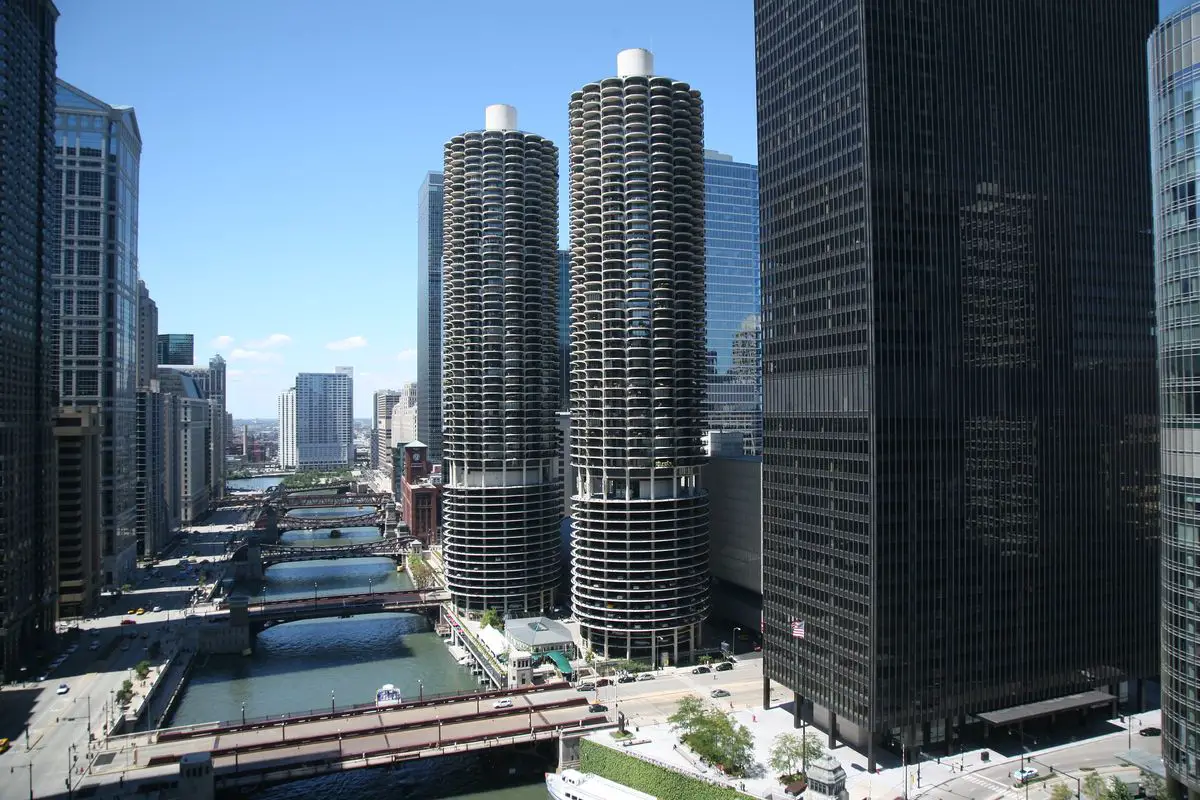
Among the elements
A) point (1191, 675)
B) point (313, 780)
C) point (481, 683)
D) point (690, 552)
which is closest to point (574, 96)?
point (690, 552)

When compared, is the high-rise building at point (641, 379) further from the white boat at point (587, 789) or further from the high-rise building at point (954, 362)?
the white boat at point (587, 789)

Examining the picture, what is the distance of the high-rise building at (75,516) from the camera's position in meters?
160

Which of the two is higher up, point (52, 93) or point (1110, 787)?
point (52, 93)

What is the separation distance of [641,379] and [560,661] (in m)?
41.6

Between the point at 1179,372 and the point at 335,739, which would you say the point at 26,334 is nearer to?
the point at 335,739

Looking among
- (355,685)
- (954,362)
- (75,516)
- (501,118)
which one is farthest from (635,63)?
(75,516)

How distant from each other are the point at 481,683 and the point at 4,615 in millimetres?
66501

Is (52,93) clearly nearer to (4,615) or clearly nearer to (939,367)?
(4,615)

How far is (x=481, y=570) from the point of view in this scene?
150875 mm

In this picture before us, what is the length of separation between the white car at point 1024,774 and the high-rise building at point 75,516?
506ft

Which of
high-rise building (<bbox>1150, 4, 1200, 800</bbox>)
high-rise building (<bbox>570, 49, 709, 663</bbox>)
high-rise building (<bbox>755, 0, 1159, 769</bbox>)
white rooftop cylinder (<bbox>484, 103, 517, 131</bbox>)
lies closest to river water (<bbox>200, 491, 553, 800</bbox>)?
high-rise building (<bbox>570, 49, 709, 663</bbox>)

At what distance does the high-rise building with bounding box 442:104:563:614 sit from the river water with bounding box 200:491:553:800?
16.6 metres

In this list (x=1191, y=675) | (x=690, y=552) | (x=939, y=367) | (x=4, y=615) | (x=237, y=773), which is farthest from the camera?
(x=690, y=552)

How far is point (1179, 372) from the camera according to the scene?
2667 inches
